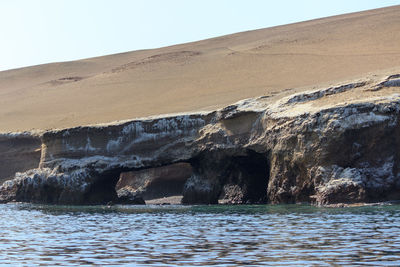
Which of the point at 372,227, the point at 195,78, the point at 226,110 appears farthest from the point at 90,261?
the point at 195,78

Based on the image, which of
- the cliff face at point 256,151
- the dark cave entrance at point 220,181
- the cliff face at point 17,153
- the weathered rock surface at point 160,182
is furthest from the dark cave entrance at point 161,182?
the cliff face at point 17,153

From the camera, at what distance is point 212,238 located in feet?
66.6

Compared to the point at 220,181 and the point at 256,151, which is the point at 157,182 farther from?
the point at 256,151

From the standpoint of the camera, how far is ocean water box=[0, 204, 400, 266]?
1606 centimetres

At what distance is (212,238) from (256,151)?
62.2 ft

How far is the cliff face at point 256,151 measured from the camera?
3400 cm

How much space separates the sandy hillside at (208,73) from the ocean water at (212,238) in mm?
21599

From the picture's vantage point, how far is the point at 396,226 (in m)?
21.9

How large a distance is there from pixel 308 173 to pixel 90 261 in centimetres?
2052

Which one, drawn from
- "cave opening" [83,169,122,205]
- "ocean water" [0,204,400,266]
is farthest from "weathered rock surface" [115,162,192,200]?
"ocean water" [0,204,400,266]

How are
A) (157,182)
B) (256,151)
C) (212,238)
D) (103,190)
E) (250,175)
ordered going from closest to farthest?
1. (212,238)
2. (256,151)
3. (250,175)
4. (103,190)
5. (157,182)

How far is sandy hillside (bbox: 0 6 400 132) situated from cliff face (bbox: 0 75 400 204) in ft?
25.8

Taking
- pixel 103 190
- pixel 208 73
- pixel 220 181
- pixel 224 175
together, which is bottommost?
pixel 103 190

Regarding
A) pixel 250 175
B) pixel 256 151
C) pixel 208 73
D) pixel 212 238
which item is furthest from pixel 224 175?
pixel 208 73
